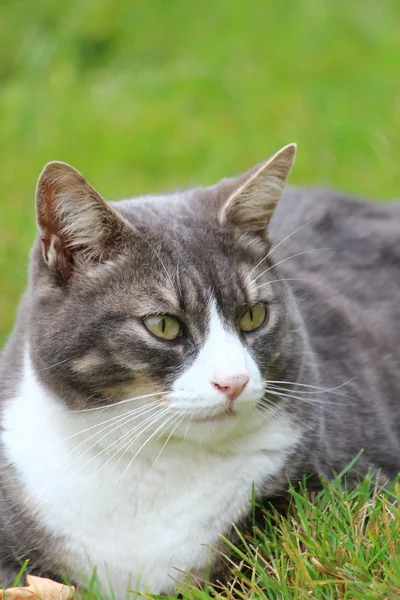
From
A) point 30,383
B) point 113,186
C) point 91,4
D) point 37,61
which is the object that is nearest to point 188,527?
point 30,383

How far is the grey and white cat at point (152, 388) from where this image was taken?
94.0 inches

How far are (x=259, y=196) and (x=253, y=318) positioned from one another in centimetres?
34

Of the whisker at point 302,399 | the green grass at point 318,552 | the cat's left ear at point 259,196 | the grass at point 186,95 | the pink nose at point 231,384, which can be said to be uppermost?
the grass at point 186,95

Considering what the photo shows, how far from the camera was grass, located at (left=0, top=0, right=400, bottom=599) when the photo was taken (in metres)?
5.44

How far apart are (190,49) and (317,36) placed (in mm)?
894

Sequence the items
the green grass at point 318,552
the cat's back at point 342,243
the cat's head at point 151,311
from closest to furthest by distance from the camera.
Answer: the green grass at point 318,552 < the cat's head at point 151,311 < the cat's back at point 342,243

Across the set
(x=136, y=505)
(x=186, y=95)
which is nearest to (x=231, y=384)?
(x=136, y=505)

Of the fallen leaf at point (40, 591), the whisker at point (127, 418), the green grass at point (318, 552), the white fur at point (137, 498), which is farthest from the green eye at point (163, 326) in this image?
the fallen leaf at point (40, 591)

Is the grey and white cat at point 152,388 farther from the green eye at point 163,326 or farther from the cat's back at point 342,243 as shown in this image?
the cat's back at point 342,243

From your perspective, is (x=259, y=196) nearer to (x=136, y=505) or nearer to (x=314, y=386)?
(x=314, y=386)

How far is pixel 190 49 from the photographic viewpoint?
6914mm

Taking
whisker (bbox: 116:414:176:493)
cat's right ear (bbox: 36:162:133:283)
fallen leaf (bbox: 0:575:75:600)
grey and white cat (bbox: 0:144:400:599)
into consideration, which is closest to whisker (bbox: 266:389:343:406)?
grey and white cat (bbox: 0:144:400:599)

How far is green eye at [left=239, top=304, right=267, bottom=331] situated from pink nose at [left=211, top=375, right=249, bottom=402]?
9.4 inches

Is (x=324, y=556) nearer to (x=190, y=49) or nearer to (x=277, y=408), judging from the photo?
(x=277, y=408)
